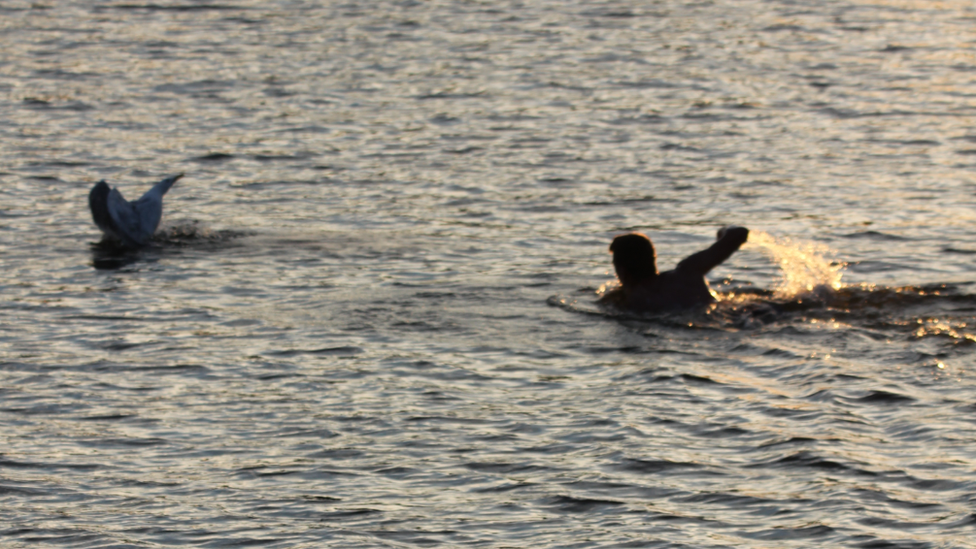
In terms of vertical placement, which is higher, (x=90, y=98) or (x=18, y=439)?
(x=90, y=98)

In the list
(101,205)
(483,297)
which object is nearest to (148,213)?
(101,205)

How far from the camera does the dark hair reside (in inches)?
483

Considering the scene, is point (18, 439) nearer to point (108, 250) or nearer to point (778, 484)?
point (778, 484)

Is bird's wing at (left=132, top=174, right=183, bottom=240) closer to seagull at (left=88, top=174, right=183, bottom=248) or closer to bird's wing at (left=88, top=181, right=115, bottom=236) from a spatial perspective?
seagull at (left=88, top=174, right=183, bottom=248)

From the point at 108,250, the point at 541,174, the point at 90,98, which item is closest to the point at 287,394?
the point at 108,250

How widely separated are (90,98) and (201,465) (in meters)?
15.4

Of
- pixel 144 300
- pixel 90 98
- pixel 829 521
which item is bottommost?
pixel 829 521

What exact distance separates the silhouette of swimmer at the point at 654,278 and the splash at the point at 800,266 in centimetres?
103

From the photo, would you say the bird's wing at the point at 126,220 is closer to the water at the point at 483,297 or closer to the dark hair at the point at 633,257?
the water at the point at 483,297

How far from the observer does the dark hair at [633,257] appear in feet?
40.3

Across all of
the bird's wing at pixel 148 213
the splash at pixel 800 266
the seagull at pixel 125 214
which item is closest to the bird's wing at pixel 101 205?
the seagull at pixel 125 214

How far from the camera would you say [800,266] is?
13.8m

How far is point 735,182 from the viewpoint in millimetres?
18062

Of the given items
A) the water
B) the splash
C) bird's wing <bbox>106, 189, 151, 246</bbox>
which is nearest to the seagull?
bird's wing <bbox>106, 189, 151, 246</bbox>
